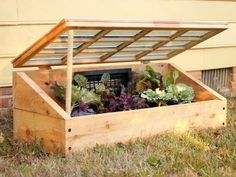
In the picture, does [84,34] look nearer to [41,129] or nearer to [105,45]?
[105,45]

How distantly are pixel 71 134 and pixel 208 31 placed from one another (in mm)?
1917

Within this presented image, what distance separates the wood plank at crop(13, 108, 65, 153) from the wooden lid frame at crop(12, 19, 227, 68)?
46cm

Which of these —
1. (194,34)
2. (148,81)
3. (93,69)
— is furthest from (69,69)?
(194,34)

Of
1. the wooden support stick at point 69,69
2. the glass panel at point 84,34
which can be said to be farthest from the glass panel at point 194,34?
the wooden support stick at point 69,69

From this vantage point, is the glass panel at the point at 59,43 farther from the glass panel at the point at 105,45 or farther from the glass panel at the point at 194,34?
the glass panel at the point at 194,34

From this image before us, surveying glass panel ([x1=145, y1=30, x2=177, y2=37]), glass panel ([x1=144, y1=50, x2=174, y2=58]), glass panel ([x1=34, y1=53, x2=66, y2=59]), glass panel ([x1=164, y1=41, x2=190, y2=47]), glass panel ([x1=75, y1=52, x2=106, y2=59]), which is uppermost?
glass panel ([x1=145, y1=30, x2=177, y2=37])

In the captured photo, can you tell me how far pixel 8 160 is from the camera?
419 centimetres

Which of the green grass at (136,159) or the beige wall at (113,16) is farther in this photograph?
the beige wall at (113,16)

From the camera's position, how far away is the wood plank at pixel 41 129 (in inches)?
166

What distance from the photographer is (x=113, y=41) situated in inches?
190

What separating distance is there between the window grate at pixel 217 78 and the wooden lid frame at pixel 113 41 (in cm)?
210

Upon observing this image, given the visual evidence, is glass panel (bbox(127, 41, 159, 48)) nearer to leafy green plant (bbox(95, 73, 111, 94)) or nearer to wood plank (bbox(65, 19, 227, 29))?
leafy green plant (bbox(95, 73, 111, 94))

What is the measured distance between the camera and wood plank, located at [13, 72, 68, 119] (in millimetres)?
4278

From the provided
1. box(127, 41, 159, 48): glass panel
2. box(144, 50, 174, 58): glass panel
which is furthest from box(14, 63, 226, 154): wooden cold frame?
box(144, 50, 174, 58): glass panel
